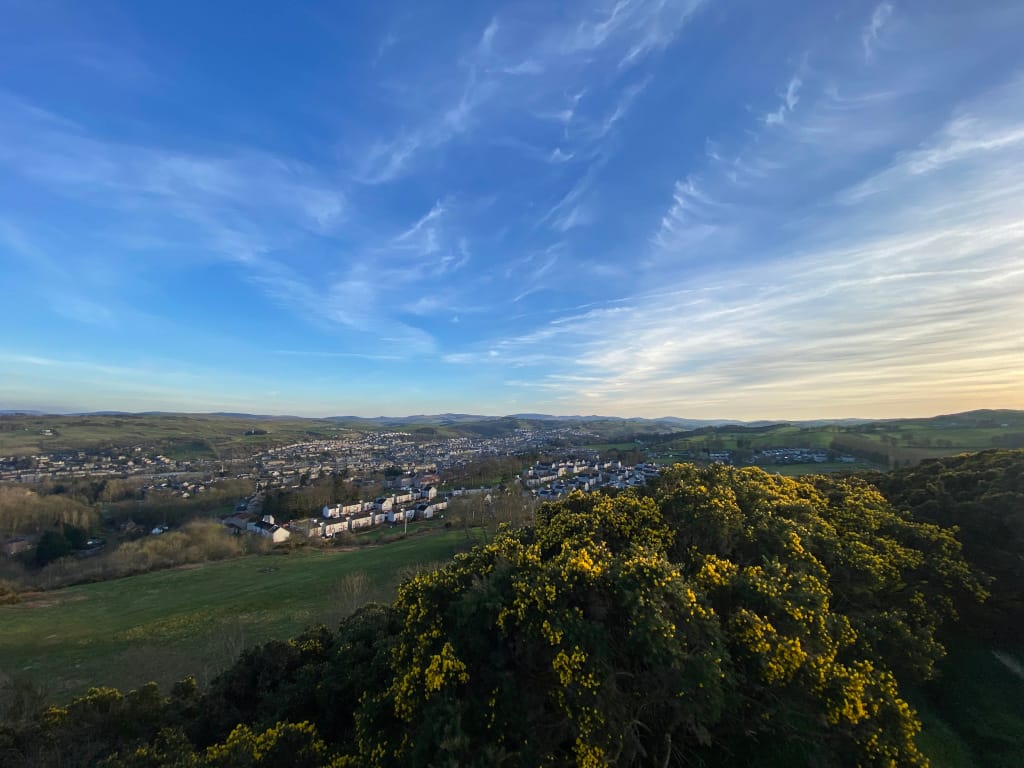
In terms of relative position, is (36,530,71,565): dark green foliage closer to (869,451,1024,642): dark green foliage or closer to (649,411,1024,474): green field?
(869,451,1024,642): dark green foliage

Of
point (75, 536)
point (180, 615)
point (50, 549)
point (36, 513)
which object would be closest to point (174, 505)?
point (36, 513)

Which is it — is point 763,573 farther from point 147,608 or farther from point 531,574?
point 147,608

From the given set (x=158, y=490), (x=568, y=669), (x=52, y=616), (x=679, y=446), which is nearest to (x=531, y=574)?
(x=568, y=669)

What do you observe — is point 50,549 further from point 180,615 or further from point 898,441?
point 898,441

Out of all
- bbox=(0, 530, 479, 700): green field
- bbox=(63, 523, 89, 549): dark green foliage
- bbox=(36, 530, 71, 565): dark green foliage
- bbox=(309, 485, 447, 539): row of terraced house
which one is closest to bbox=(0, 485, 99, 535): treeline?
bbox=(63, 523, 89, 549): dark green foliage

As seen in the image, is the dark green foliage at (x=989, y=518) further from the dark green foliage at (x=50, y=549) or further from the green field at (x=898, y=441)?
the dark green foliage at (x=50, y=549)
